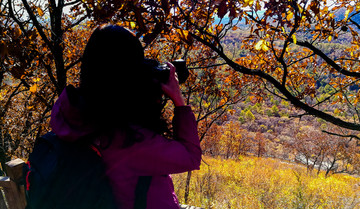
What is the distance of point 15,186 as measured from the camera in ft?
5.26

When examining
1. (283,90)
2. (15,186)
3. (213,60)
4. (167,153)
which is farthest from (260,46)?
(213,60)

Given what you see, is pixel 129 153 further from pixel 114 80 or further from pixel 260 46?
pixel 260 46

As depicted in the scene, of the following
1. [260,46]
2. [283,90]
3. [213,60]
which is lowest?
[283,90]

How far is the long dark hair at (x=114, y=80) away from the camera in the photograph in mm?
727

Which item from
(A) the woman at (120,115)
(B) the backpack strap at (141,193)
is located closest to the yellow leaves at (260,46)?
(A) the woman at (120,115)

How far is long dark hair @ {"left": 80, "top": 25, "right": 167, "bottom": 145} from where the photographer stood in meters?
0.73

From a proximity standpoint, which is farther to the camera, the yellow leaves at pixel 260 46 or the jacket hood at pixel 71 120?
the yellow leaves at pixel 260 46

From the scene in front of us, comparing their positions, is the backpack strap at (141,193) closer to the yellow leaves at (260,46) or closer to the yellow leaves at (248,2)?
the yellow leaves at (260,46)

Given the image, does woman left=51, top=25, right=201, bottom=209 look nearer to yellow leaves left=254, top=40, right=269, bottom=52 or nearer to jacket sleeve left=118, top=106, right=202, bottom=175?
jacket sleeve left=118, top=106, right=202, bottom=175

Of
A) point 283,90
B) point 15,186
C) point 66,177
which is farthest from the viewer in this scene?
point 283,90

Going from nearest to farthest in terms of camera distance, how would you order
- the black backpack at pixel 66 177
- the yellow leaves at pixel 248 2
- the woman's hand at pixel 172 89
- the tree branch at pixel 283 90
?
the black backpack at pixel 66 177
the woman's hand at pixel 172 89
the yellow leaves at pixel 248 2
the tree branch at pixel 283 90

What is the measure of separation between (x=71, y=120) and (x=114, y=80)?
18cm

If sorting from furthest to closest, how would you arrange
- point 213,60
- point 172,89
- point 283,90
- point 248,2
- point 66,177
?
point 213,60 < point 283,90 < point 248,2 < point 172,89 < point 66,177

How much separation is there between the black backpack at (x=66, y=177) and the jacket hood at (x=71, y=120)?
35 millimetres
